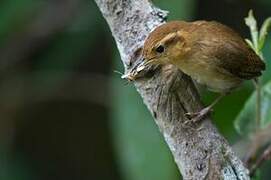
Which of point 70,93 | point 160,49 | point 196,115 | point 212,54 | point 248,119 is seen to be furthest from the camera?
point 70,93

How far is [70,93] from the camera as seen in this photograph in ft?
12.4

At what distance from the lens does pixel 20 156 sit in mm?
3738

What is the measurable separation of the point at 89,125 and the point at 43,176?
39 centimetres

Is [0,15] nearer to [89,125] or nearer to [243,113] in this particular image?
[89,125]

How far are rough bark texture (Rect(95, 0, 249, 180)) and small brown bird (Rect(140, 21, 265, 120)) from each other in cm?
14

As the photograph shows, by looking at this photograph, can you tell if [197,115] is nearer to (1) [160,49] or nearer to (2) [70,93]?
(1) [160,49]

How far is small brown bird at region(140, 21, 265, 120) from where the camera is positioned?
6.48 ft

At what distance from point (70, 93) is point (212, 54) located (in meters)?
1.75

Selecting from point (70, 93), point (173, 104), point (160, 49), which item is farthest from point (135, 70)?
point (70, 93)

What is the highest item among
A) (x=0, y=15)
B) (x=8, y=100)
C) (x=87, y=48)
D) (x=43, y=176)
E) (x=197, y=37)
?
(x=197, y=37)

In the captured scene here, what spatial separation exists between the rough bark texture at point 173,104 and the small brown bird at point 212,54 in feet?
0.45

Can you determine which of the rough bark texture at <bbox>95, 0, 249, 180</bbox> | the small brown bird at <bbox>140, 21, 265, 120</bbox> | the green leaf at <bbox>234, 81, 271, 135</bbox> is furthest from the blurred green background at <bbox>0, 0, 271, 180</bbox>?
the rough bark texture at <bbox>95, 0, 249, 180</bbox>

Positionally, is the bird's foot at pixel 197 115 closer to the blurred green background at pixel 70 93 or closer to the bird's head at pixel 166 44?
the bird's head at pixel 166 44

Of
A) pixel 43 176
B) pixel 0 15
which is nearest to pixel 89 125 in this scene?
pixel 43 176
